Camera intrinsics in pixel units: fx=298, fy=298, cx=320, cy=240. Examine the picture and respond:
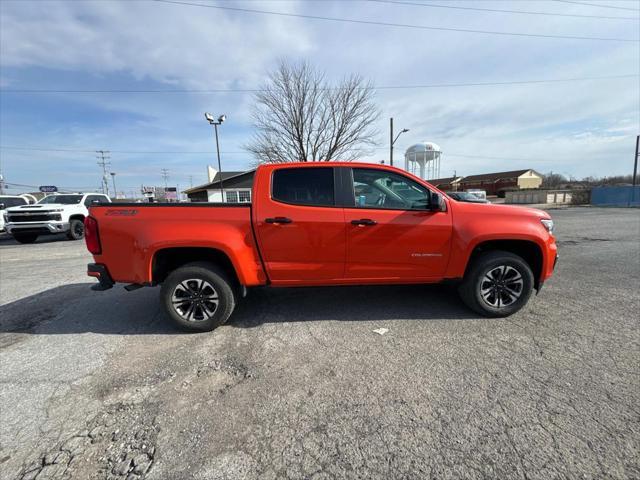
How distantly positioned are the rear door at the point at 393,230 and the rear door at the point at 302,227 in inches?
7.4

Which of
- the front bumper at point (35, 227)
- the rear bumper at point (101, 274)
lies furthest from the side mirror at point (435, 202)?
the front bumper at point (35, 227)

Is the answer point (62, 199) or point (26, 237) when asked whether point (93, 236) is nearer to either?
point (26, 237)

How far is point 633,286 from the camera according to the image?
471 centimetres

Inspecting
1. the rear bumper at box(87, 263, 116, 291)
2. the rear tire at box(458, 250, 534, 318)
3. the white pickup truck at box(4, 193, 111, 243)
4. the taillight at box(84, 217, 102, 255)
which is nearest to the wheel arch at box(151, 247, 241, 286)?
the rear bumper at box(87, 263, 116, 291)

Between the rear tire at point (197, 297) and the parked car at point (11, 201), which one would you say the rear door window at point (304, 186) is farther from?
the parked car at point (11, 201)

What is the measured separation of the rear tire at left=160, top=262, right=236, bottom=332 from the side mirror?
2.54 metres

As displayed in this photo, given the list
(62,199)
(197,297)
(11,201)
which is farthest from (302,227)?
(11,201)

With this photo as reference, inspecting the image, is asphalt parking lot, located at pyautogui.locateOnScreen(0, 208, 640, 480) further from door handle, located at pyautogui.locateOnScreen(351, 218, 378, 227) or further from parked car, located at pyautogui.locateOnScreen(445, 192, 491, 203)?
parked car, located at pyautogui.locateOnScreen(445, 192, 491, 203)

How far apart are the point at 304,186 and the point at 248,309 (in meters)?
1.88

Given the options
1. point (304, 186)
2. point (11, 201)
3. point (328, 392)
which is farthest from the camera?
point (11, 201)

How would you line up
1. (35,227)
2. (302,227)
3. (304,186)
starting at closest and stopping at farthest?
(302,227)
(304,186)
(35,227)

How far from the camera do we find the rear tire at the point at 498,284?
3.61m

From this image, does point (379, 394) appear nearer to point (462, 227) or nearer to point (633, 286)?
point (462, 227)

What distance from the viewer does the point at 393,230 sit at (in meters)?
3.46
